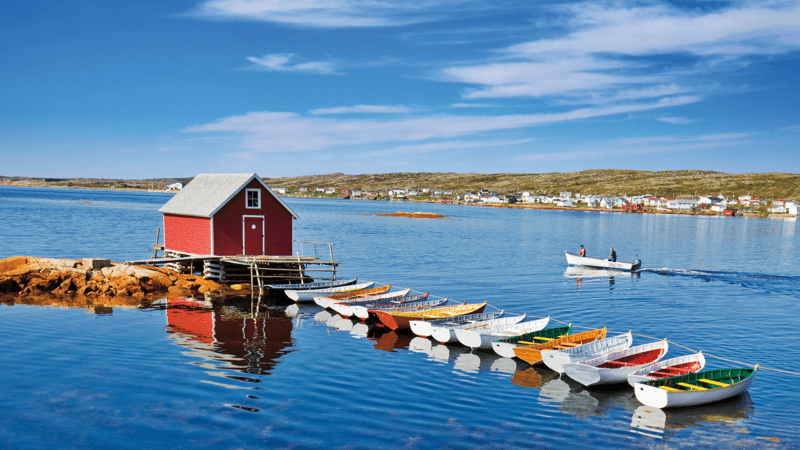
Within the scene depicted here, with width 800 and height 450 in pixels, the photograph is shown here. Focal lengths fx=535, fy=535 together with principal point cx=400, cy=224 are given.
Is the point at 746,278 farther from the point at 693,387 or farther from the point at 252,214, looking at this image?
the point at 252,214

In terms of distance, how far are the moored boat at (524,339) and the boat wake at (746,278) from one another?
1118 inches

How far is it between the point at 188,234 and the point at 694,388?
31.7 m

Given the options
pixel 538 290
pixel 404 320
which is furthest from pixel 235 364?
pixel 538 290

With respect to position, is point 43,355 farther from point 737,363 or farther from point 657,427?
point 737,363

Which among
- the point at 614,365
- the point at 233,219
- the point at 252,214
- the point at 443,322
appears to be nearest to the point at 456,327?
the point at 443,322

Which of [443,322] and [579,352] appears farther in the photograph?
[443,322]

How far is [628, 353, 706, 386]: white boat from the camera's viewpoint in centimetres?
1850

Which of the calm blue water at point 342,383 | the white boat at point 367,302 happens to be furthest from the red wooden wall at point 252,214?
the white boat at point 367,302

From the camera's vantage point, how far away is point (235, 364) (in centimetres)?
1920

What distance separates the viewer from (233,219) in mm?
35125

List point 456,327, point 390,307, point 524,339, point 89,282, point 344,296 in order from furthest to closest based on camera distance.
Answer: point 89,282, point 344,296, point 390,307, point 456,327, point 524,339

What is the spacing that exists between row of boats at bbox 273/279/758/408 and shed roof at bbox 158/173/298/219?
9.80 meters

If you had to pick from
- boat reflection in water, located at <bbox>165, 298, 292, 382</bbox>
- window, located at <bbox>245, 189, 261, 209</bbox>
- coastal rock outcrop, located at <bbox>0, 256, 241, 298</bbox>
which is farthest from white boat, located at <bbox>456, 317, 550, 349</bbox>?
window, located at <bbox>245, 189, 261, 209</bbox>

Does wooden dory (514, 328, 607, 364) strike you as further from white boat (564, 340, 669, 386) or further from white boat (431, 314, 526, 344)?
white boat (431, 314, 526, 344)
